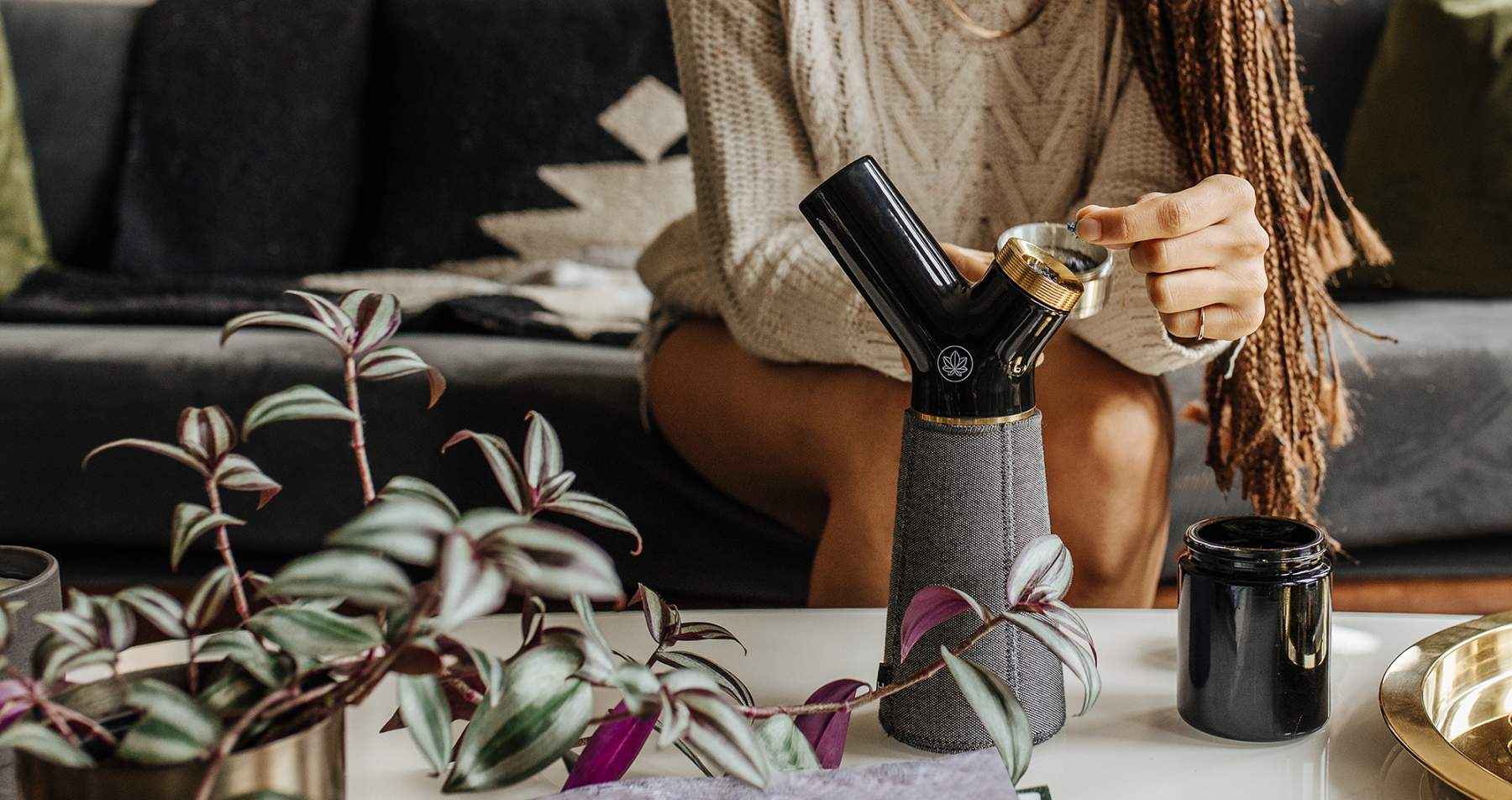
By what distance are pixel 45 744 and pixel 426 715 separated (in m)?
0.10

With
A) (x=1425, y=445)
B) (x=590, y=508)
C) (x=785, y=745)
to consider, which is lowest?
(x=1425, y=445)

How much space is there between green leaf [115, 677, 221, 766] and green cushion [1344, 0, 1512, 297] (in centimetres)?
157

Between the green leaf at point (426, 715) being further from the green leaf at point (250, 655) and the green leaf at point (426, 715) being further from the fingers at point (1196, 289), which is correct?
the fingers at point (1196, 289)

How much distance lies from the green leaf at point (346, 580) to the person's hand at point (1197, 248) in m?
0.40

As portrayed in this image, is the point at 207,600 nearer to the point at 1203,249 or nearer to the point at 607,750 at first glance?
the point at 607,750

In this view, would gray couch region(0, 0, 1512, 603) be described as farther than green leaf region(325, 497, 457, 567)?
Yes

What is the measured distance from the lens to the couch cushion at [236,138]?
1.84 m

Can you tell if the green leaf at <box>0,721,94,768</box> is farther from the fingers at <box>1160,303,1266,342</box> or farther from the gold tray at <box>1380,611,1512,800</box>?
the fingers at <box>1160,303,1266,342</box>

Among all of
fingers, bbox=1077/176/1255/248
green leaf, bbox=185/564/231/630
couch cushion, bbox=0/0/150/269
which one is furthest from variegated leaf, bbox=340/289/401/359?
couch cushion, bbox=0/0/150/269

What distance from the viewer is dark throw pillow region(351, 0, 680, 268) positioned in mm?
1783

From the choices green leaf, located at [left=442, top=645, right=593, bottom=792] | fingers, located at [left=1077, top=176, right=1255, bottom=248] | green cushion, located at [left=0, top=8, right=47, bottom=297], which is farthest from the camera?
green cushion, located at [left=0, top=8, right=47, bottom=297]

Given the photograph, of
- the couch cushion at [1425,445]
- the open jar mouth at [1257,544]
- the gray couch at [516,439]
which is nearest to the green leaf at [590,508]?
the open jar mouth at [1257,544]

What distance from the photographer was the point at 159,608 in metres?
0.35

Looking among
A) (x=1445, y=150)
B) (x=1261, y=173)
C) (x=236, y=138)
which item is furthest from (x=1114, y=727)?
(x=236, y=138)
